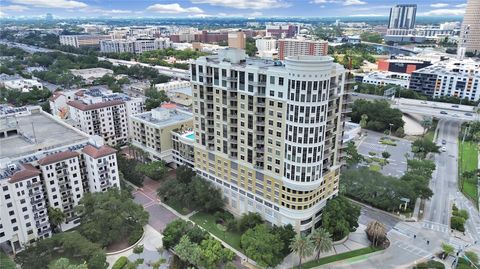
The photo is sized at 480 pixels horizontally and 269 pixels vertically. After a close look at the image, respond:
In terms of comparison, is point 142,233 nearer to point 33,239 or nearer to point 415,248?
point 33,239

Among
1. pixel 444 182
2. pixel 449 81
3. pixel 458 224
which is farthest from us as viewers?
pixel 449 81

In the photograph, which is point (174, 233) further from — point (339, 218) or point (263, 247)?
point (339, 218)

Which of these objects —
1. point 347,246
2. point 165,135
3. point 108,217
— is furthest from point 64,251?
point 347,246

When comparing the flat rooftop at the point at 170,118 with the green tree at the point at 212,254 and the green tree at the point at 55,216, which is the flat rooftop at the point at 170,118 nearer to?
the green tree at the point at 55,216

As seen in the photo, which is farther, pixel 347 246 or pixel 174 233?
pixel 347 246

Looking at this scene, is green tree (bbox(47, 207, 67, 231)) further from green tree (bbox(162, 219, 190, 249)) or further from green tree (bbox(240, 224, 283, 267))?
green tree (bbox(240, 224, 283, 267))

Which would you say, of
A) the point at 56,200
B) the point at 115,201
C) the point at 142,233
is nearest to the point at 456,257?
the point at 142,233

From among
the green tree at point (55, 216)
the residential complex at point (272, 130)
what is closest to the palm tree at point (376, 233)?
the residential complex at point (272, 130)
